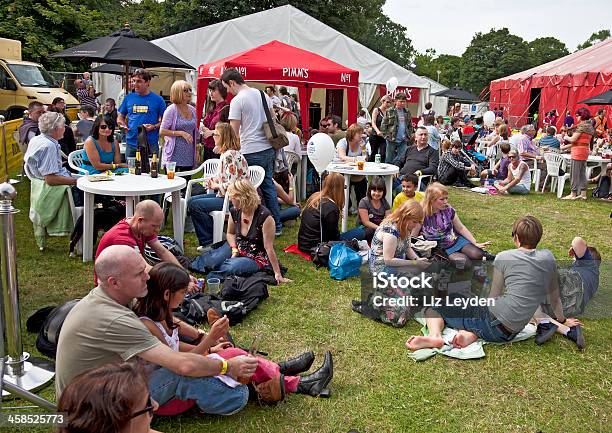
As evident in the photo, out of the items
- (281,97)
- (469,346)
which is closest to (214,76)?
(281,97)

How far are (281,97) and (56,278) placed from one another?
8.83m

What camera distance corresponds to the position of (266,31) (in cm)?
1605

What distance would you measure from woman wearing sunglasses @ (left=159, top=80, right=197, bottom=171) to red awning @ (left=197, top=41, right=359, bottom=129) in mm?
3274

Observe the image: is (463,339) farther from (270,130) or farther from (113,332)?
(270,130)

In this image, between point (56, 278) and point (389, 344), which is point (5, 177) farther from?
A: point (389, 344)

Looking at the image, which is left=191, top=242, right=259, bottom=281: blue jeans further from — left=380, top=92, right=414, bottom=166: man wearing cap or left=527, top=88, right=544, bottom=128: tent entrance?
left=527, top=88, right=544, bottom=128: tent entrance

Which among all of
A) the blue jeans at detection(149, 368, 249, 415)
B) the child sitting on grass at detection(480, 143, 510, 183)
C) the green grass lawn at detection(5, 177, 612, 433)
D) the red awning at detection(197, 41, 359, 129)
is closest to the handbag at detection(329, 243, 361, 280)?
the green grass lawn at detection(5, 177, 612, 433)

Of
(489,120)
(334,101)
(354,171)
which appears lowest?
(354,171)

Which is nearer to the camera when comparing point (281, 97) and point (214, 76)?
point (214, 76)

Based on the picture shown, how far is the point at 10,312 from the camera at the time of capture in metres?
2.89

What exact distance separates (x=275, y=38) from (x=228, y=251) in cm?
1270

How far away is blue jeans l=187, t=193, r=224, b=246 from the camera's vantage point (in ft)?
18.2

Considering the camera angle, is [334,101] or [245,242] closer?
[245,242]

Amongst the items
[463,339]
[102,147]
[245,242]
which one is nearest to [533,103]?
[102,147]
